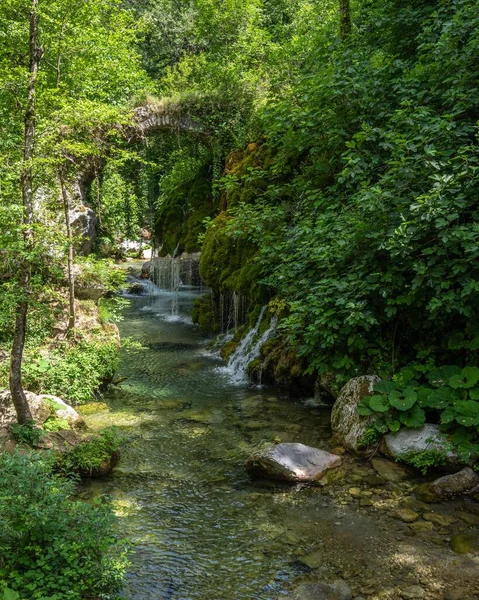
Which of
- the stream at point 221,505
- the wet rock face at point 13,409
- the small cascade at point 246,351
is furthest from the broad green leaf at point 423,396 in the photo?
the wet rock face at point 13,409

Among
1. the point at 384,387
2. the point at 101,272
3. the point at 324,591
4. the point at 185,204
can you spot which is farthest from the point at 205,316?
the point at 324,591

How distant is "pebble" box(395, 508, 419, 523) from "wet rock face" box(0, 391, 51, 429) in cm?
467

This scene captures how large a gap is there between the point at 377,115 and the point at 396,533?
22.7 ft

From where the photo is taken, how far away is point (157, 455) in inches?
258

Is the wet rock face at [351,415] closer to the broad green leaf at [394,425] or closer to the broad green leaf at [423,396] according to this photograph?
the broad green leaf at [394,425]

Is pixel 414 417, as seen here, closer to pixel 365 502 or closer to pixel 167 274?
pixel 365 502

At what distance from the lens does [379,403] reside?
6.20 metres

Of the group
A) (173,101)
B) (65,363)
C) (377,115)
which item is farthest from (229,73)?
(65,363)

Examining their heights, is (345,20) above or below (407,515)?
above

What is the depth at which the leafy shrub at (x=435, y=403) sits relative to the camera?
5.60 m

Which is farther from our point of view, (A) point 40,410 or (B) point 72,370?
(B) point 72,370

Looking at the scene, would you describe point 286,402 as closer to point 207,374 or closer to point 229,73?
point 207,374

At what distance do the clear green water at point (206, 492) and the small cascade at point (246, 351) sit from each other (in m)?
0.43

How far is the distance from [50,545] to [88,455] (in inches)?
101
